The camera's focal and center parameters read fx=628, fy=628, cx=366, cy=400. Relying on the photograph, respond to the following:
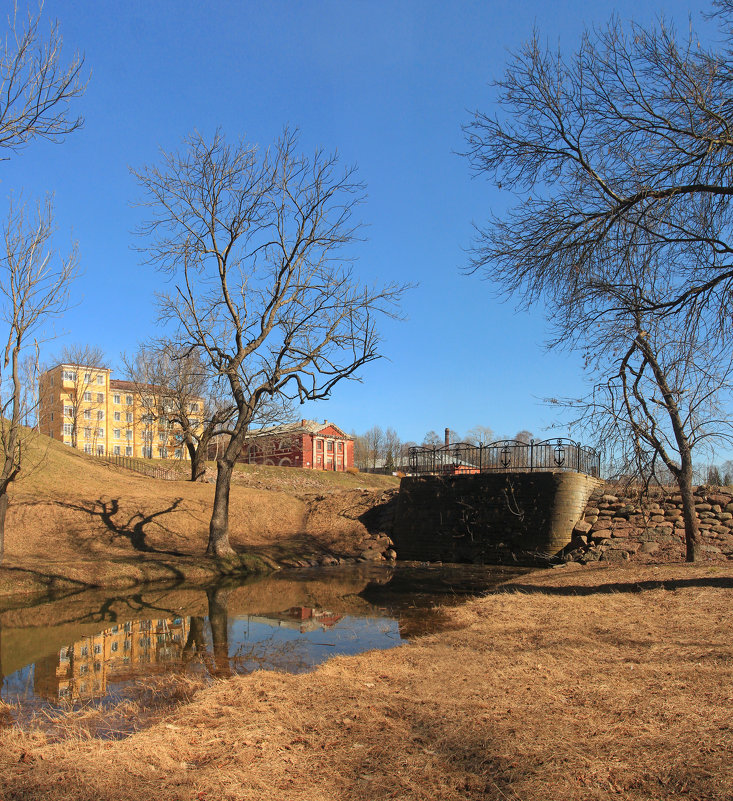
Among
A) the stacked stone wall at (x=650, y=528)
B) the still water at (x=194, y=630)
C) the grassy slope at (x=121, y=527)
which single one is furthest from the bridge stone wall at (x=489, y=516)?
the still water at (x=194, y=630)

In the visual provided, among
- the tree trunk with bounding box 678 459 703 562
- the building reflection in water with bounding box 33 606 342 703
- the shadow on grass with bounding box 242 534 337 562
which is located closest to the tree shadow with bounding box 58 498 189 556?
the shadow on grass with bounding box 242 534 337 562

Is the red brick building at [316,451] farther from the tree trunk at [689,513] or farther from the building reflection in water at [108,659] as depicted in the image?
the building reflection in water at [108,659]

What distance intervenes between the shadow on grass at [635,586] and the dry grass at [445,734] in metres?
3.81

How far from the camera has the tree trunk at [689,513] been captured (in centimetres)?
1409

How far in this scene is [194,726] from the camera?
4977 mm

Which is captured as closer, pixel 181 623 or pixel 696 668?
pixel 696 668

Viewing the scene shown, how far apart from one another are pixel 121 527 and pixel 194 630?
473 inches

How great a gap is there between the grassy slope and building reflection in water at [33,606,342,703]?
5.12m

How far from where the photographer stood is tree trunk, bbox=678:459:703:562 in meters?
14.1

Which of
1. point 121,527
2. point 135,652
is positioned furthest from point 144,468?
point 135,652

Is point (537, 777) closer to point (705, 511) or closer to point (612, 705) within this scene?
point (612, 705)

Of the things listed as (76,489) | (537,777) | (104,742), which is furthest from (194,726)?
(76,489)

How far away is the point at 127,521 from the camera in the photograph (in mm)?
21406

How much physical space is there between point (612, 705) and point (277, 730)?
8.63 ft
